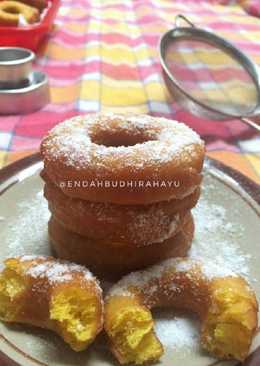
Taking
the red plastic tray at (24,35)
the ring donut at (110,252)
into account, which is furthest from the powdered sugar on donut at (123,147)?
the red plastic tray at (24,35)

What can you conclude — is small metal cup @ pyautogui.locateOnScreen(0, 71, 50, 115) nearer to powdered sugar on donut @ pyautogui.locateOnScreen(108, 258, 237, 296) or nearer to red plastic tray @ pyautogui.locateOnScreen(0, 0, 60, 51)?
red plastic tray @ pyautogui.locateOnScreen(0, 0, 60, 51)

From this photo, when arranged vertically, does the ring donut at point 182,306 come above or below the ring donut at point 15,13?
below

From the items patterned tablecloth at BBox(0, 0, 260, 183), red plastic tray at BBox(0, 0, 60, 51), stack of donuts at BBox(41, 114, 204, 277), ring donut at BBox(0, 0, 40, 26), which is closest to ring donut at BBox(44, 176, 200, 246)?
stack of donuts at BBox(41, 114, 204, 277)

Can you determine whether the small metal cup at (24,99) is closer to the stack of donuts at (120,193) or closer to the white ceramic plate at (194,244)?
the white ceramic plate at (194,244)

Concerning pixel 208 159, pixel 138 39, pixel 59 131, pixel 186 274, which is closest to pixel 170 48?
pixel 138 39

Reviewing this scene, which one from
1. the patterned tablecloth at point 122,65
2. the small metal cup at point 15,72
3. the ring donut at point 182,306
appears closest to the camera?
the ring donut at point 182,306

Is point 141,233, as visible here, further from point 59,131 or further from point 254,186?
point 254,186
